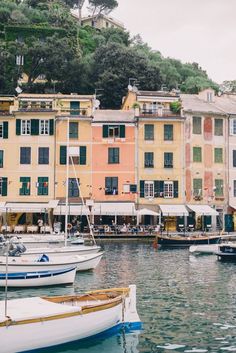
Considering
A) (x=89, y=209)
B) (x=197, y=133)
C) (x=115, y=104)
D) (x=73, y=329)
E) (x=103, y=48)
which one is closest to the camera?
(x=73, y=329)

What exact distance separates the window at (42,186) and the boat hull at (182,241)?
1448cm

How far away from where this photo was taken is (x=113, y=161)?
5525 centimetres

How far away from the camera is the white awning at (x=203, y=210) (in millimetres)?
53125

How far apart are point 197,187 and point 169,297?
110ft

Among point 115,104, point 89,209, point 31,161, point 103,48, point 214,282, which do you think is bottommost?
point 214,282

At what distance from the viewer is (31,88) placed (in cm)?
7781

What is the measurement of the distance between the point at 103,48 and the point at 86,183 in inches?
1349

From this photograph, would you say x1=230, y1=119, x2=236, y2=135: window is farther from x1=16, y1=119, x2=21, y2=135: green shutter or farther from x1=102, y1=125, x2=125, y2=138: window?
x1=16, y1=119, x2=21, y2=135: green shutter

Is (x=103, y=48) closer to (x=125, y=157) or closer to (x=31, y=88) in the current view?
(x=31, y=88)

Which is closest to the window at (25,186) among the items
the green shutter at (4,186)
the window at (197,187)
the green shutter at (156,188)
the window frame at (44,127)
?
the green shutter at (4,186)

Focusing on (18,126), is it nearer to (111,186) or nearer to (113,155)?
(113,155)

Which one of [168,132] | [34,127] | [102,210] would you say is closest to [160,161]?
[168,132]

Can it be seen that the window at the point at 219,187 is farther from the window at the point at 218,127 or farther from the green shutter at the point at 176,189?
the window at the point at 218,127

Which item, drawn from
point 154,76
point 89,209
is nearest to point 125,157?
point 89,209
